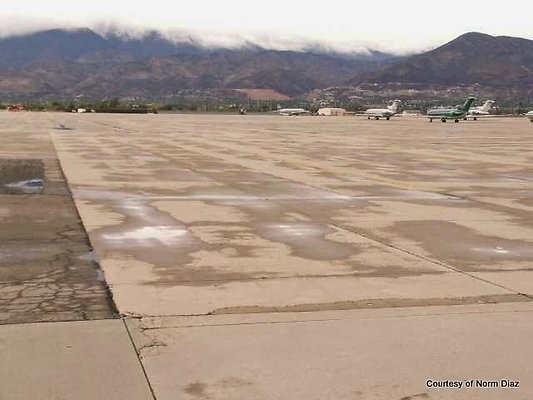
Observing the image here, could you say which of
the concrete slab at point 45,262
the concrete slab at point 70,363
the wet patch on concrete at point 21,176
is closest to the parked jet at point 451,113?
the wet patch on concrete at point 21,176

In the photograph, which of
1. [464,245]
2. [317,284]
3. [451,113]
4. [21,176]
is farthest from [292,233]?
[451,113]

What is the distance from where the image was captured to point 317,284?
29.5ft

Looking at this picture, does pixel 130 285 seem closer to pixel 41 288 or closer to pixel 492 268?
pixel 41 288

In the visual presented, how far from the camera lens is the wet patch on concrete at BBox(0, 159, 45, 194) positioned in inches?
713

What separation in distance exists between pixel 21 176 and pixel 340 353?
17.0m

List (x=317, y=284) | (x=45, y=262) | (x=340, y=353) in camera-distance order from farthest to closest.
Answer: (x=45, y=262) → (x=317, y=284) → (x=340, y=353)

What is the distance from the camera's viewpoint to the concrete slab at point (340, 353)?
5676 millimetres

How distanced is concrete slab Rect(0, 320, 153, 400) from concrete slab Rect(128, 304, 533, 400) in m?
0.19

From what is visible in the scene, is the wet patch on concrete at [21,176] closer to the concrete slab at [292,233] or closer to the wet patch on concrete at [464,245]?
A: the concrete slab at [292,233]

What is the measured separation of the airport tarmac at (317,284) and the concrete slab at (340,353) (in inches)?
0.7

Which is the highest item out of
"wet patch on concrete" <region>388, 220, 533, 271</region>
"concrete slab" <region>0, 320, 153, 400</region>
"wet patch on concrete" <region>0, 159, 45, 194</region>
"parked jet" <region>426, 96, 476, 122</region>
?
"concrete slab" <region>0, 320, 153, 400</region>

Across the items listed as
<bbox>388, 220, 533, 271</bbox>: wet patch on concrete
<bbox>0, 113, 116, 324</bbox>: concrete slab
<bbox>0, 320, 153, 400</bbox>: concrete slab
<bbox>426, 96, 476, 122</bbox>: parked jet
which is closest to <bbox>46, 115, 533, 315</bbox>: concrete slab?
<bbox>388, 220, 533, 271</bbox>: wet patch on concrete

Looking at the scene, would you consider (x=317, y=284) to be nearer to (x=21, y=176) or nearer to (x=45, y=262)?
(x=45, y=262)

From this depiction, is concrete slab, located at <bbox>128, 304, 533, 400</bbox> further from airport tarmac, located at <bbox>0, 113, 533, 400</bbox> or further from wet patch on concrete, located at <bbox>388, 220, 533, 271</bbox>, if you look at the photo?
wet patch on concrete, located at <bbox>388, 220, 533, 271</bbox>
